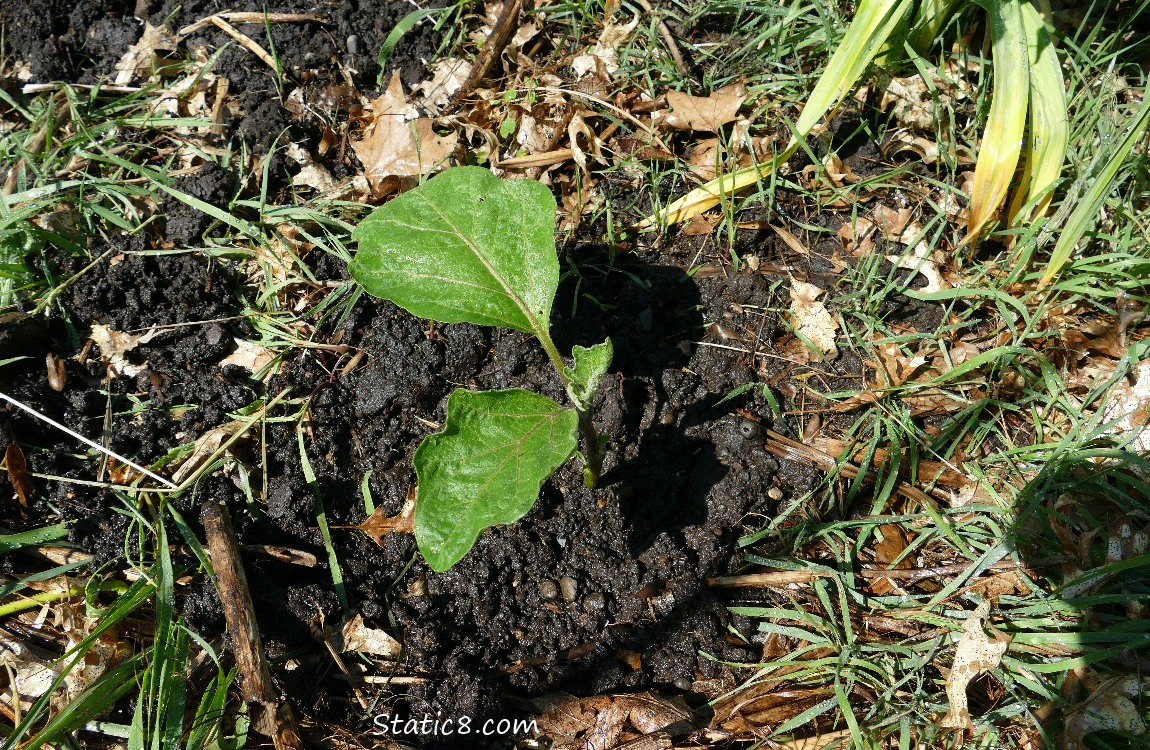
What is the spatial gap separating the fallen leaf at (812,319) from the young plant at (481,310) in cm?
77

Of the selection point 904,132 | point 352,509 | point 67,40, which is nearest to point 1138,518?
point 904,132

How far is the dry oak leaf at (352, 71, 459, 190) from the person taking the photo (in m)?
2.74

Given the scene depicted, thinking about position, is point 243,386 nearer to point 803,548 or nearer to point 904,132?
point 803,548

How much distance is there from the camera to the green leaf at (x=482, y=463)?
1.77 meters

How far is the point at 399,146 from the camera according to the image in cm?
279

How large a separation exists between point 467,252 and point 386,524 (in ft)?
2.78

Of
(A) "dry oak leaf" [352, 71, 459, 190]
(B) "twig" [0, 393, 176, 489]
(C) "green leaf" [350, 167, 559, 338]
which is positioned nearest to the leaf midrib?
(C) "green leaf" [350, 167, 559, 338]

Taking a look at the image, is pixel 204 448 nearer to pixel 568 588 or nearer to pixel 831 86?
pixel 568 588

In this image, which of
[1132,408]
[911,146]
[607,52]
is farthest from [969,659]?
[607,52]

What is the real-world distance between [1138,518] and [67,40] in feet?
14.0

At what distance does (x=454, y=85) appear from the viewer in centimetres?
301

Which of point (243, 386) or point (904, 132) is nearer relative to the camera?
point (243, 386)

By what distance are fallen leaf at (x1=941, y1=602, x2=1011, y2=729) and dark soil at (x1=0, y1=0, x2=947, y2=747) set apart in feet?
1.67

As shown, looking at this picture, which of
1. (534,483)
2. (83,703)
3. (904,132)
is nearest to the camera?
(534,483)
